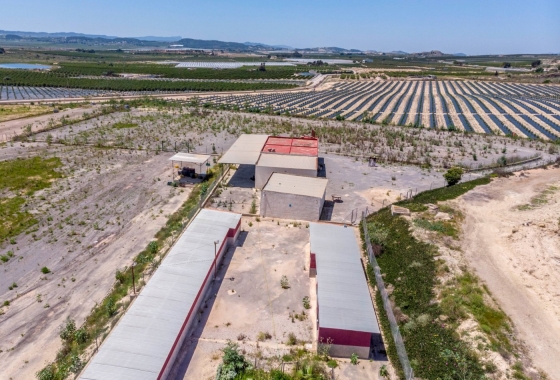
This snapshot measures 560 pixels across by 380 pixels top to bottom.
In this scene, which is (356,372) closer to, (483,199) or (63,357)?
(63,357)

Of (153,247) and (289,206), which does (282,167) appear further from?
(153,247)

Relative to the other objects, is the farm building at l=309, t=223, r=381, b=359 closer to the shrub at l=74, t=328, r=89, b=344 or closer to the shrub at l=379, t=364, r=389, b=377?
the shrub at l=379, t=364, r=389, b=377

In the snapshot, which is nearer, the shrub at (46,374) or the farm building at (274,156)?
the shrub at (46,374)

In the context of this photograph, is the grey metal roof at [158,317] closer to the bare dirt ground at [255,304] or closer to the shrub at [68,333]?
the bare dirt ground at [255,304]

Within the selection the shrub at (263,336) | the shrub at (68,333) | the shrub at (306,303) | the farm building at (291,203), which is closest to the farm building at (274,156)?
the farm building at (291,203)

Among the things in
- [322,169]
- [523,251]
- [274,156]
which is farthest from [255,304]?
[322,169]

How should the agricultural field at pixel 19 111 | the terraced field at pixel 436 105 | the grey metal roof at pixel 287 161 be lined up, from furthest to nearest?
the terraced field at pixel 436 105 < the agricultural field at pixel 19 111 < the grey metal roof at pixel 287 161

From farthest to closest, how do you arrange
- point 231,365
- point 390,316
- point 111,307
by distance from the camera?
point 390,316
point 111,307
point 231,365
